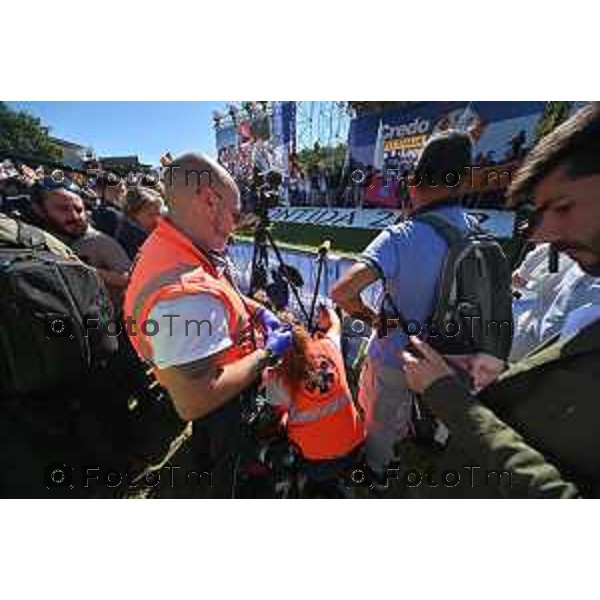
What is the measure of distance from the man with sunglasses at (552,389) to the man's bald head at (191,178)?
2.47 feet

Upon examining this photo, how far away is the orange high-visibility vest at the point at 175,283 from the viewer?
1.45 metres

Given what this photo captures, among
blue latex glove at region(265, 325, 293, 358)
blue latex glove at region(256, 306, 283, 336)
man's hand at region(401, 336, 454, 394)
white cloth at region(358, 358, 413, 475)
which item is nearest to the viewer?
man's hand at region(401, 336, 454, 394)

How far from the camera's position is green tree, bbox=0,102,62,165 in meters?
1.73

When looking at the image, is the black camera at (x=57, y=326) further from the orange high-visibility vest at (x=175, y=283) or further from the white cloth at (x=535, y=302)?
the white cloth at (x=535, y=302)

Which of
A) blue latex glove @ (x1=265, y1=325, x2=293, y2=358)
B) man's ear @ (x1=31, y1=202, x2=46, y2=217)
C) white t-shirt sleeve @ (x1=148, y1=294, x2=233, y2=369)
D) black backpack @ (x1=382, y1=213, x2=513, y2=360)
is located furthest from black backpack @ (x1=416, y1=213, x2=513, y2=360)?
man's ear @ (x1=31, y1=202, x2=46, y2=217)

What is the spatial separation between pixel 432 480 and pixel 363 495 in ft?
0.81

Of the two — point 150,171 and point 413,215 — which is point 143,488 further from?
point 413,215

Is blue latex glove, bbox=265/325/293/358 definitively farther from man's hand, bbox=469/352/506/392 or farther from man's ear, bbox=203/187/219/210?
man's hand, bbox=469/352/506/392

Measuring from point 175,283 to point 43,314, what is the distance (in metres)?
0.65

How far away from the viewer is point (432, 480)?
1953 mm

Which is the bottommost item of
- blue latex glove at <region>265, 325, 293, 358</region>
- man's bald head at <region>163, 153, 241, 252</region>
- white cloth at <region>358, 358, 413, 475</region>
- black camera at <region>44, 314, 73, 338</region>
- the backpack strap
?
white cloth at <region>358, 358, 413, 475</region>

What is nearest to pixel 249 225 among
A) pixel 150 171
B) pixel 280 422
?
pixel 150 171

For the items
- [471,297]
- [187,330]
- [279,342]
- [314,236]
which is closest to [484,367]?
[471,297]

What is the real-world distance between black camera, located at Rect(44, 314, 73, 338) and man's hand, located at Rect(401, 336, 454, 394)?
1.20 meters
